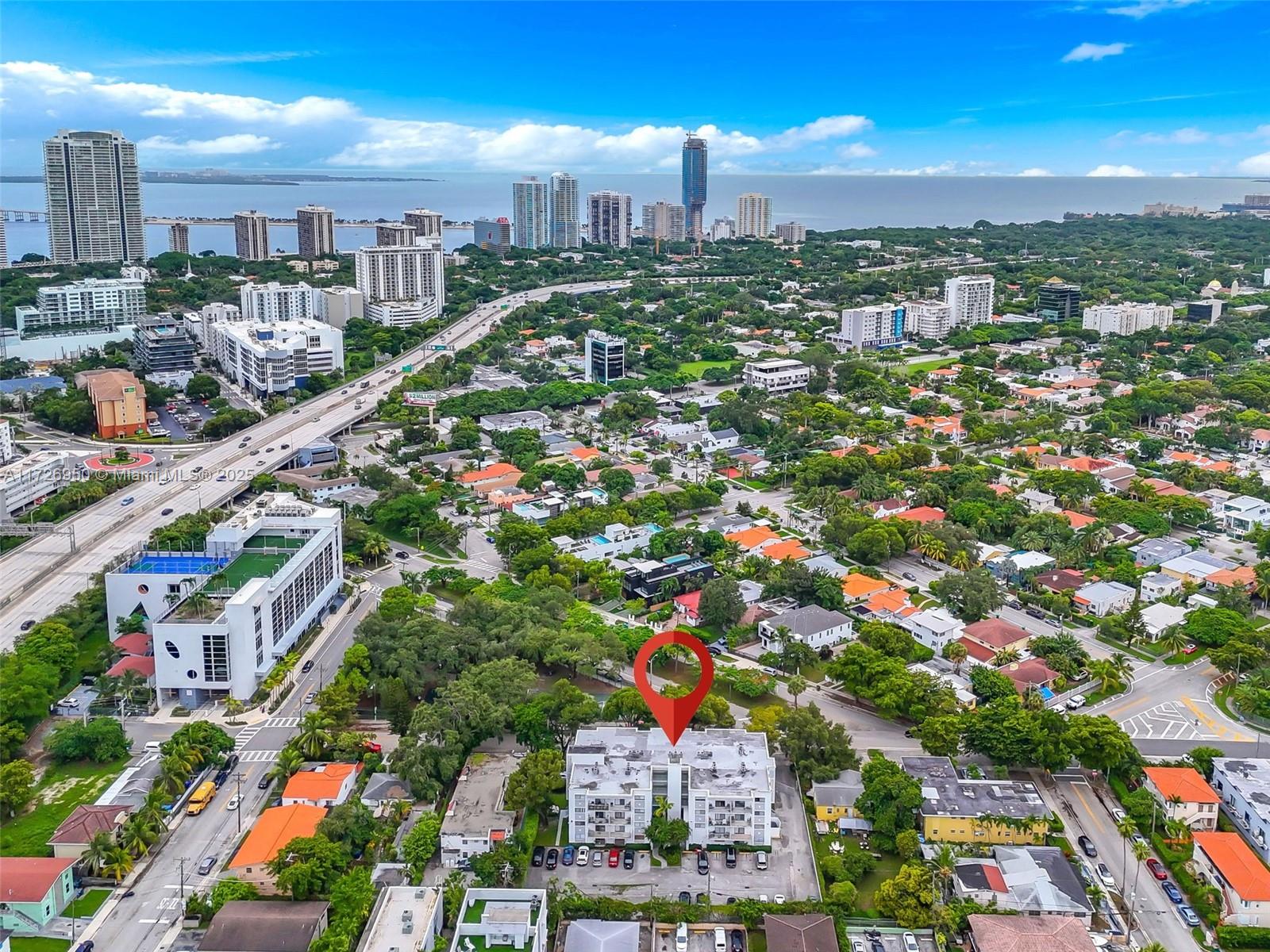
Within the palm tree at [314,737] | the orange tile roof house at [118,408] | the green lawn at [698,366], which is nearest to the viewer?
the palm tree at [314,737]

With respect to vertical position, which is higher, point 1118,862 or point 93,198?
point 93,198

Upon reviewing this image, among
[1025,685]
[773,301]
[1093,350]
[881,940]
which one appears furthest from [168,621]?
[773,301]

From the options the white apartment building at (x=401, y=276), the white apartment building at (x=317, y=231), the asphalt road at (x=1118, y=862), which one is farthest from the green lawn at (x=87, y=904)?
the white apartment building at (x=317, y=231)

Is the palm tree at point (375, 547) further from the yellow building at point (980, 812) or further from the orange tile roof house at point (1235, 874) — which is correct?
the orange tile roof house at point (1235, 874)

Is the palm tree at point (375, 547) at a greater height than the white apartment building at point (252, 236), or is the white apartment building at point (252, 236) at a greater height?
the white apartment building at point (252, 236)

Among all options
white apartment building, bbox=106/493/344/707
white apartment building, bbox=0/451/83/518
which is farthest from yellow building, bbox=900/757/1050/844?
white apartment building, bbox=0/451/83/518

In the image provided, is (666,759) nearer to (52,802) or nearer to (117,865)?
(117,865)

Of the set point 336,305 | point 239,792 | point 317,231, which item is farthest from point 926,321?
point 239,792

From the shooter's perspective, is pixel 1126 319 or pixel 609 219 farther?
pixel 609 219
